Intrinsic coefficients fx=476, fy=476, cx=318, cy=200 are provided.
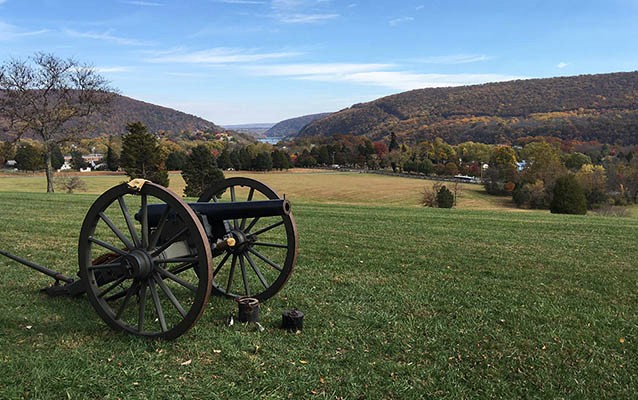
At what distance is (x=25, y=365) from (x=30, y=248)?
537cm

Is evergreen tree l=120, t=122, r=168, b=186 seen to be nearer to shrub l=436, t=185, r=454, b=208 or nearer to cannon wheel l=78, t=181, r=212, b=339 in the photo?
shrub l=436, t=185, r=454, b=208

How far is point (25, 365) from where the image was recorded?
4.01 meters

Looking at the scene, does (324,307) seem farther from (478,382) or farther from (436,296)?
(478,382)

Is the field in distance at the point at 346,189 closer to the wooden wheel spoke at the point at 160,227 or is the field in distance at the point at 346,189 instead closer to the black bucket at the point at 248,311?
the black bucket at the point at 248,311

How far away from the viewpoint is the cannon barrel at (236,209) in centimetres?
462

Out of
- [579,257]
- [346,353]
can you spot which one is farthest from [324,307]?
[579,257]

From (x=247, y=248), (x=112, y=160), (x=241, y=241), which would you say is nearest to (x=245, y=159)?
(x=112, y=160)

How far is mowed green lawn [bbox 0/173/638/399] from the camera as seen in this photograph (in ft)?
12.4

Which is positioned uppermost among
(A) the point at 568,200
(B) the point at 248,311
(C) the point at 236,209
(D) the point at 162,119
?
(D) the point at 162,119

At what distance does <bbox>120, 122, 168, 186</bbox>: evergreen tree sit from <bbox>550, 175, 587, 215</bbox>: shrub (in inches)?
1212

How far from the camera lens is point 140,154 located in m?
38.9

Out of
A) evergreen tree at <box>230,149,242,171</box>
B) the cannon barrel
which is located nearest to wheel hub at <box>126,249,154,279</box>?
the cannon barrel

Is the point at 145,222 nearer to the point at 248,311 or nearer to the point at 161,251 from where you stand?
the point at 161,251

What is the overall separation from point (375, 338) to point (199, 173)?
38.6 metres
